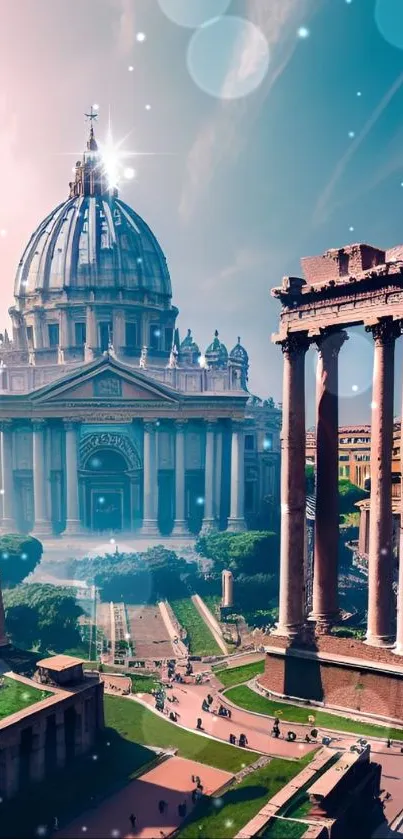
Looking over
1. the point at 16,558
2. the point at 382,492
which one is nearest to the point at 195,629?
the point at 16,558

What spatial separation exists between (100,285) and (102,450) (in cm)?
1873

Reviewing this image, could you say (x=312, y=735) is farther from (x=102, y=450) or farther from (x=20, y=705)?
(x=102, y=450)

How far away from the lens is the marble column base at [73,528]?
6068cm

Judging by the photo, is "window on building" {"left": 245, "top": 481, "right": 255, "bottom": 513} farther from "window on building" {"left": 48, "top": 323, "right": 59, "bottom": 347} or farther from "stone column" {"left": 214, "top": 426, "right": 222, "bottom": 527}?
"window on building" {"left": 48, "top": 323, "right": 59, "bottom": 347}

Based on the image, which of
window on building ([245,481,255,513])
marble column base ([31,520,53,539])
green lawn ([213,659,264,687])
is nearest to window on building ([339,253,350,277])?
green lawn ([213,659,264,687])

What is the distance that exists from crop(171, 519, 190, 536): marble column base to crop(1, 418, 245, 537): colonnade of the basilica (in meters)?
0.08

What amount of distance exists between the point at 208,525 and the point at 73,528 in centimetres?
1042

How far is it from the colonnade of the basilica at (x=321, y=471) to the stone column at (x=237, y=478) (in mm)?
37733

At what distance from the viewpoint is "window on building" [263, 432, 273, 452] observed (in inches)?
2859

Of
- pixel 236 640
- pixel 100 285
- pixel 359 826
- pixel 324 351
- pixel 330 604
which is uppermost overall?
pixel 100 285

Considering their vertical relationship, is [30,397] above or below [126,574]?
above

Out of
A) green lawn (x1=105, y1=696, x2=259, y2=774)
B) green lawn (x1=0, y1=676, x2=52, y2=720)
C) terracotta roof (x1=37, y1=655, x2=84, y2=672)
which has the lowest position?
green lawn (x1=105, y1=696, x2=259, y2=774)

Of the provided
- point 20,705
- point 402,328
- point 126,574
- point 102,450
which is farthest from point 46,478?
point 402,328

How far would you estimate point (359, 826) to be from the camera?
58.2 ft
